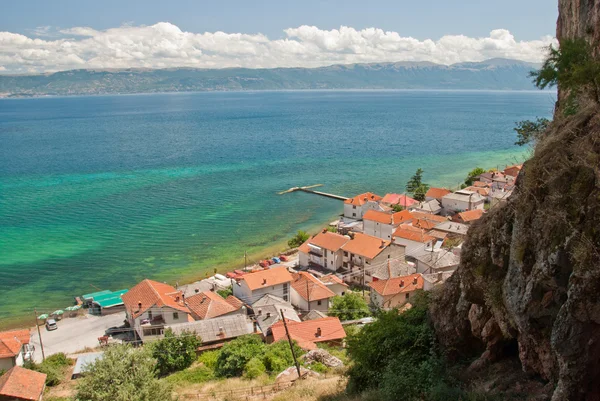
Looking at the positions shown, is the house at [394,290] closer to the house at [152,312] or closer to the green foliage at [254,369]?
the green foliage at [254,369]

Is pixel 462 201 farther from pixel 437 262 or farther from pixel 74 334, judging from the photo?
pixel 74 334

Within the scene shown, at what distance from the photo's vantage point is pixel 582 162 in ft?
33.3

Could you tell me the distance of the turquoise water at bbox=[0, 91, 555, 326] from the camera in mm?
52531

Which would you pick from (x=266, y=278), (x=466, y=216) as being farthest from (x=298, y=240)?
(x=466, y=216)

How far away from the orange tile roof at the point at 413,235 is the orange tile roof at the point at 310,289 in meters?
13.1

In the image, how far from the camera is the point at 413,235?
164 ft

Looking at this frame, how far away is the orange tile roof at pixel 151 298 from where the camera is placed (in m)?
37.1

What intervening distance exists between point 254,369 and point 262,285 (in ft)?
48.5

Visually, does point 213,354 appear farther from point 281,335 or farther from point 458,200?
point 458,200

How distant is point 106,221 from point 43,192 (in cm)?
2363

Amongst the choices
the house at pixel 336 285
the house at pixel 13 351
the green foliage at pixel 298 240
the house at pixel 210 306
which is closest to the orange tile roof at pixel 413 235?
the house at pixel 336 285

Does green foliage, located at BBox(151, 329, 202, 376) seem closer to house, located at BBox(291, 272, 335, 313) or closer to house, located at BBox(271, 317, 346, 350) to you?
house, located at BBox(271, 317, 346, 350)

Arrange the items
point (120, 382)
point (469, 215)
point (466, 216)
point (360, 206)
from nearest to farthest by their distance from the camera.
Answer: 1. point (120, 382)
2. point (466, 216)
3. point (469, 215)
4. point (360, 206)

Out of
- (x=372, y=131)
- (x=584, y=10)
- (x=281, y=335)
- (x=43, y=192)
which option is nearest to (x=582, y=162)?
(x=584, y=10)
